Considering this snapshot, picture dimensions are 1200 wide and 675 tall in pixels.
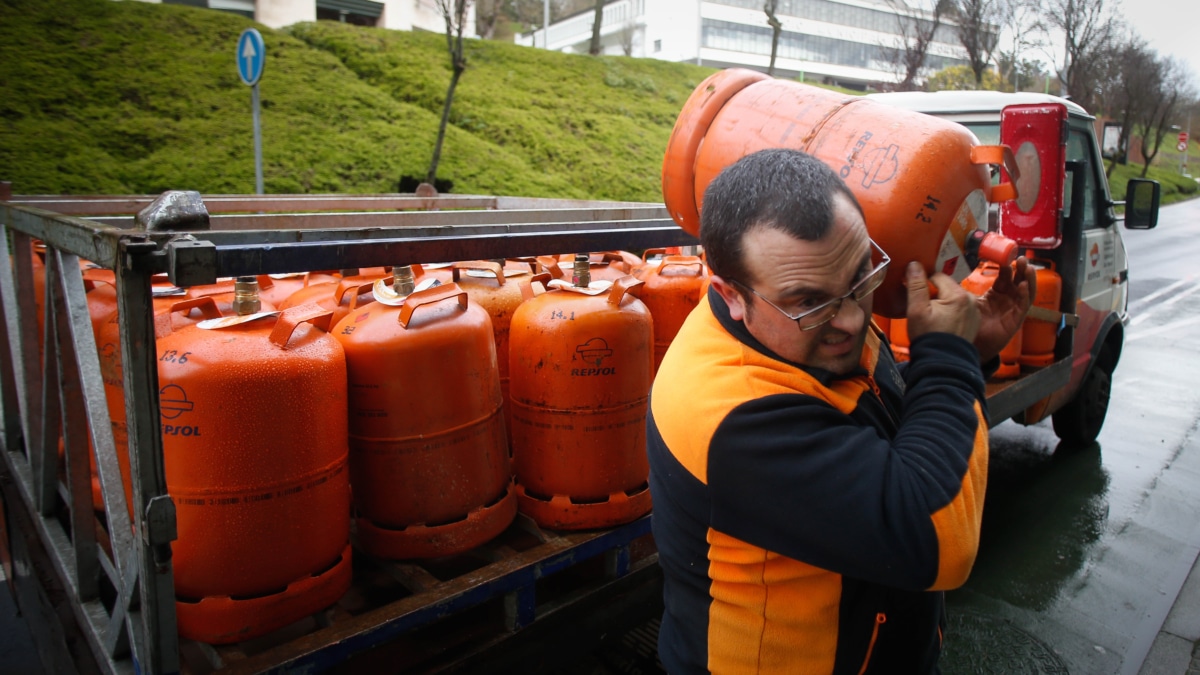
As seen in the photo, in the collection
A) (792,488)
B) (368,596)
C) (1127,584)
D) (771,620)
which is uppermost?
(792,488)

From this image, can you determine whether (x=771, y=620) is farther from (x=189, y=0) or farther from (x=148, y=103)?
(x=189, y=0)

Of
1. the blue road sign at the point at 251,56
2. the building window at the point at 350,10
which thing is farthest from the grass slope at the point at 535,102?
the blue road sign at the point at 251,56

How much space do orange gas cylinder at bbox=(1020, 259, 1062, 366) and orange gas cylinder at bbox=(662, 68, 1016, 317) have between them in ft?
10.8

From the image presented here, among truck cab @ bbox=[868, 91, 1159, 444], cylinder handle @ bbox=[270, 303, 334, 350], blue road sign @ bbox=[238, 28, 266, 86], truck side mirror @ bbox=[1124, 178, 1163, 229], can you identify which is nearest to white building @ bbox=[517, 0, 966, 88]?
blue road sign @ bbox=[238, 28, 266, 86]

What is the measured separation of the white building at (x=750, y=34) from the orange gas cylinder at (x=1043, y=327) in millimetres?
50247

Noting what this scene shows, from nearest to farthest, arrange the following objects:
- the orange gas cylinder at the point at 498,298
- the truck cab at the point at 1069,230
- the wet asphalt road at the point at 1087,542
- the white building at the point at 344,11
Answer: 1. the orange gas cylinder at the point at 498,298
2. the wet asphalt road at the point at 1087,542
3. the truck cab at the point at 1069,230
4. the white building at the point at 344,11

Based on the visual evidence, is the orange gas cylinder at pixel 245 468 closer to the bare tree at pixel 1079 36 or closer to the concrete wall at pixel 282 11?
the concrete wall at pixel 282 11

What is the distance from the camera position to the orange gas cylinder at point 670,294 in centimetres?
322

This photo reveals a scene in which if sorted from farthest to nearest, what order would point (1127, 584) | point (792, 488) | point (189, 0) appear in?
point (189, 0) → point (1127, 584) → point (792, 488)

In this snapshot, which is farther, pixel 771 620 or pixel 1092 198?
pixel 1092 198

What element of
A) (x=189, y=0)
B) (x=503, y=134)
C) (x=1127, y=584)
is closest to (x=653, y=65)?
(x=503, y=134)

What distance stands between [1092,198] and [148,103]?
14.7m

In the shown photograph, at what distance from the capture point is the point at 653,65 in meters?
27.2

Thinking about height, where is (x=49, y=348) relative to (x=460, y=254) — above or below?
below
